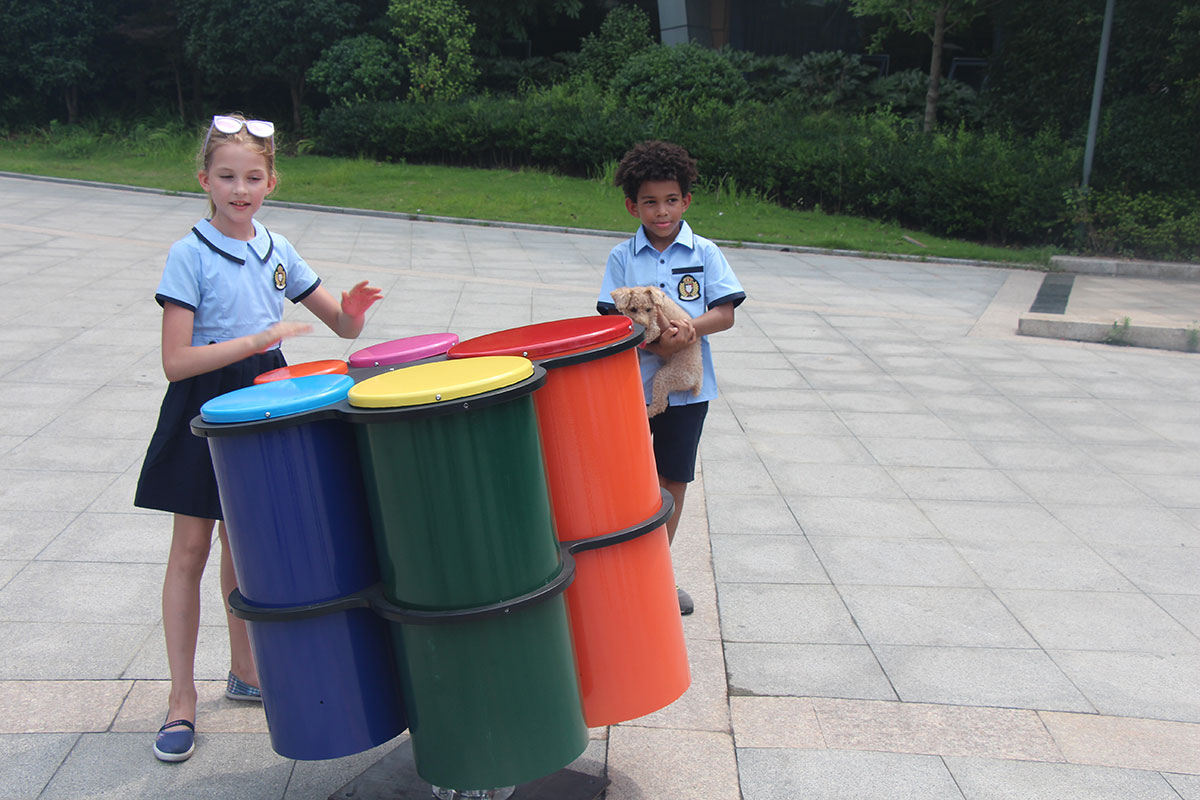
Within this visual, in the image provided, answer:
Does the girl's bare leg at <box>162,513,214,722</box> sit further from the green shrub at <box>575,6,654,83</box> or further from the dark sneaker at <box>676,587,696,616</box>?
the green shrub at <box>575,6,654,83</box>

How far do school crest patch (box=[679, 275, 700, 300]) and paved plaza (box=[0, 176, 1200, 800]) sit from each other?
1173mm

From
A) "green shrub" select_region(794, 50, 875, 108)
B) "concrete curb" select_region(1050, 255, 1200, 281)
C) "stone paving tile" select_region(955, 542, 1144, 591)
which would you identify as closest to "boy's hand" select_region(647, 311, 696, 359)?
"stone paving tile" select_region(955, 542, 1144, 591)

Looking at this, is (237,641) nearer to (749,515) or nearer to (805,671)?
(805,671)

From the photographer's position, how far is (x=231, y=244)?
259cm

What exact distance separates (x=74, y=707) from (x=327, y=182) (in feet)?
49.5

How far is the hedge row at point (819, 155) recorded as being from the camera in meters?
13.9

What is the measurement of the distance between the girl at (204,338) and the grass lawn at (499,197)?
36.5ft

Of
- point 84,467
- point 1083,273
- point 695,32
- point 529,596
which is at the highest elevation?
point 695,32

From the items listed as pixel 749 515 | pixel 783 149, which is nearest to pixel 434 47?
pixel 783 149

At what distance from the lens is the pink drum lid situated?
2.35 m

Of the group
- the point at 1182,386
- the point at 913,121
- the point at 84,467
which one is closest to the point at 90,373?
the point at 84,467

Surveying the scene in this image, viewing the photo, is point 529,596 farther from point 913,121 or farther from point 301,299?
point 913,121

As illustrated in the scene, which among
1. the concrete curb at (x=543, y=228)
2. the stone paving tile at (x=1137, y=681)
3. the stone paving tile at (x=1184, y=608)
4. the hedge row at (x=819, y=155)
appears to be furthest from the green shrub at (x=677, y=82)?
the stone paving tile at (x=1137, y=681)

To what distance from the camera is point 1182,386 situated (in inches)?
281
